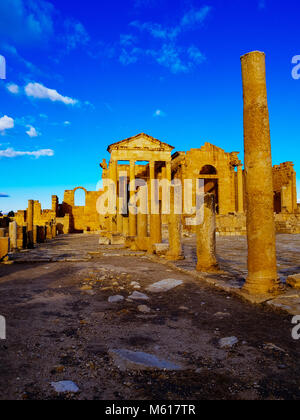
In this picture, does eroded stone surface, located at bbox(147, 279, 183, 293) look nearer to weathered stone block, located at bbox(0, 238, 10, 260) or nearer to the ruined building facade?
weathered stone block, located at bbox(0, 238, 10, 260)

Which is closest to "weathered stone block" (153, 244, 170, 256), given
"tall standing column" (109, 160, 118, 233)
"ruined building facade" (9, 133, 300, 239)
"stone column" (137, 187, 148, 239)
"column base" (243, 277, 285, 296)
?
"stone column" (137, 187, 148, 239)

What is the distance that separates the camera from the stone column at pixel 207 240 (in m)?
7.18

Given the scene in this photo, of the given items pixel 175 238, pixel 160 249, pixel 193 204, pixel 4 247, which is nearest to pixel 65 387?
pixel 175 238

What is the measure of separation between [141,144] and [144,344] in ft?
91.0

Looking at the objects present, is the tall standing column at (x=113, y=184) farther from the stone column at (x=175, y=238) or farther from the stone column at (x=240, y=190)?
the stone column at (x=175, y=238)

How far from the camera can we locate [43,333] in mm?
3396

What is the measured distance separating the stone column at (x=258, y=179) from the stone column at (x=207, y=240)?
78.4 inches

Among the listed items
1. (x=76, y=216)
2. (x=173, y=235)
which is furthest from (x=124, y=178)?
(x=173, y=235)

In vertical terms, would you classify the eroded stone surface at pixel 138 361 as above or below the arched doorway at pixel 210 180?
below

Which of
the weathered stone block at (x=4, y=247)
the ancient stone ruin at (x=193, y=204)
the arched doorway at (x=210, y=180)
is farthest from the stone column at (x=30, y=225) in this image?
the arched doorway at (x=210, y=180)

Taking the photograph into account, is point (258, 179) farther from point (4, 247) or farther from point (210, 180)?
point (210, 180)

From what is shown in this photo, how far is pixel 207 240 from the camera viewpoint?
7.27 metres

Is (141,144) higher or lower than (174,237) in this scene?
higher
